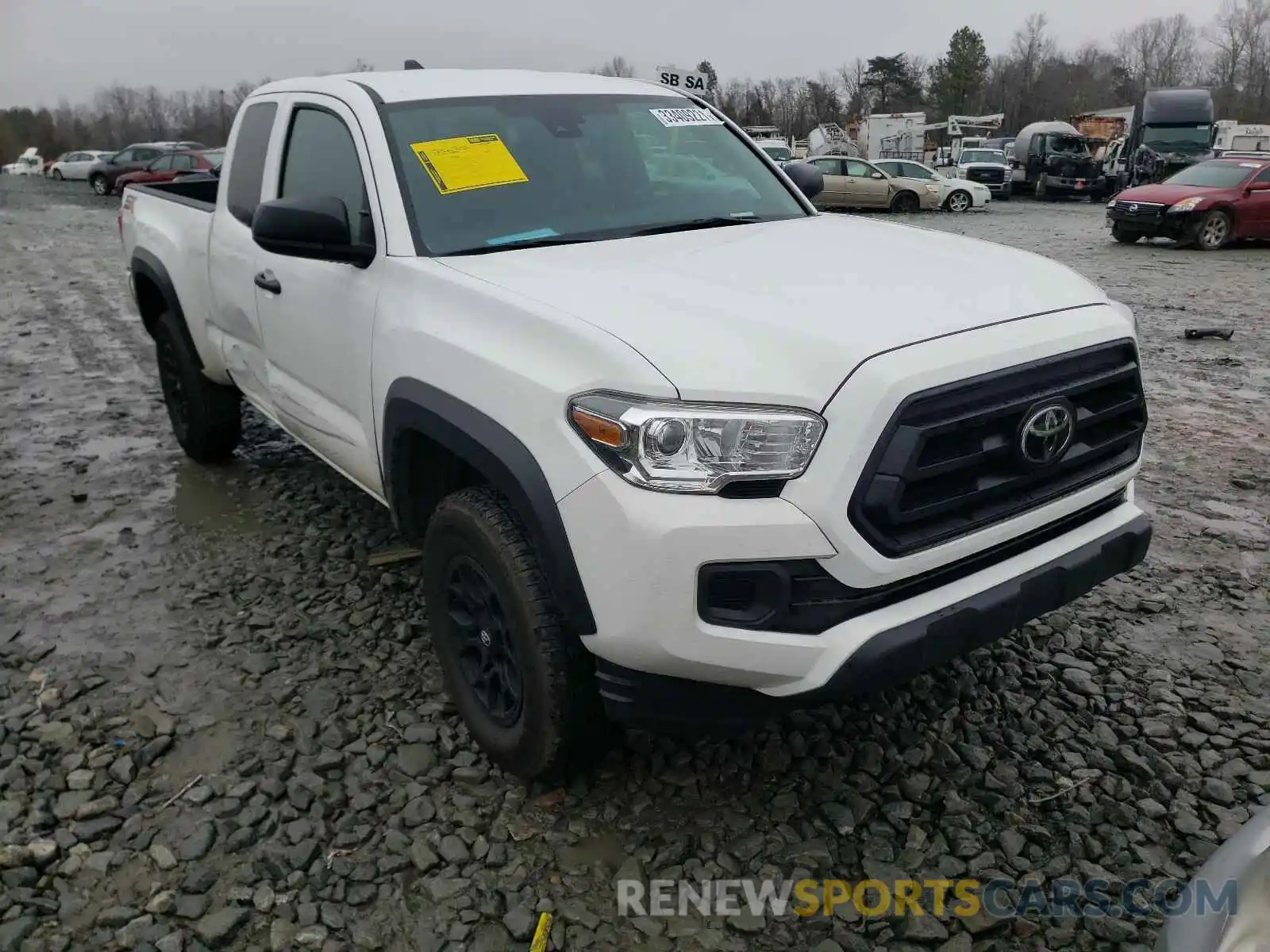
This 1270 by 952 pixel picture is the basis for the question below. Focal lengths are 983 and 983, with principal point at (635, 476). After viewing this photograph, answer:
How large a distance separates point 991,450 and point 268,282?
2677 mm

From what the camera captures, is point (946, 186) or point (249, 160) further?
point (946, 186)

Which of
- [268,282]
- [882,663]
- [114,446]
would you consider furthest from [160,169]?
[882,663]

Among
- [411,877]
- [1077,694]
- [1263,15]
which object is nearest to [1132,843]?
[1077,694]

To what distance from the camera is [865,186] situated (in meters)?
22.4

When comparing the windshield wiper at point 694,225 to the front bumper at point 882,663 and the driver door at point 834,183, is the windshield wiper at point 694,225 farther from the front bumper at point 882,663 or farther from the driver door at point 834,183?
the driver door at point 834,183

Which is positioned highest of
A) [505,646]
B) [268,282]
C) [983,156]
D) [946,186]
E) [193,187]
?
[193,187]

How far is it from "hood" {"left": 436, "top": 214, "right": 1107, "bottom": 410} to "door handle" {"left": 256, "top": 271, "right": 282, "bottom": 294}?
1.10 metres

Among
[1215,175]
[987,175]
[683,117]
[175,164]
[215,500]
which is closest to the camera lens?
[683,117]

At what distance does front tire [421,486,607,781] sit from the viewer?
93.1 inches

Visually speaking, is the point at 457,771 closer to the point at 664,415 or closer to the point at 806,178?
the point at 664,415

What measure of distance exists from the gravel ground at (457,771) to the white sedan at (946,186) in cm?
1993

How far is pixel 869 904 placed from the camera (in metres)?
Answer: 2.36

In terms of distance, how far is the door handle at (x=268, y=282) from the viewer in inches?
142

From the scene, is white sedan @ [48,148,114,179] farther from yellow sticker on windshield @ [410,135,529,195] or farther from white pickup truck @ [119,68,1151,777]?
white pickup truck @ [119,68,1151,777]
